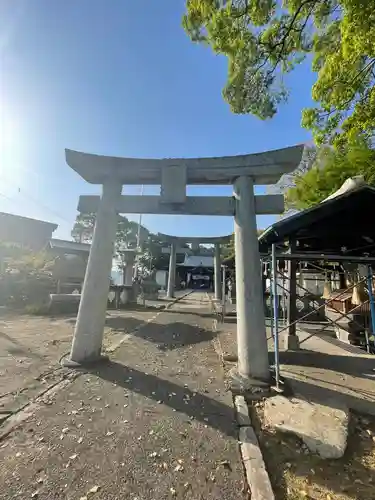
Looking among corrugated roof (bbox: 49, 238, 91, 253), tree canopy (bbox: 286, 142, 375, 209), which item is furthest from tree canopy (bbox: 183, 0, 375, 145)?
corrugated roof (bbox: 49, 238, 91, 253)

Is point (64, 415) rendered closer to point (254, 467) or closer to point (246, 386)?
point (254, 467)

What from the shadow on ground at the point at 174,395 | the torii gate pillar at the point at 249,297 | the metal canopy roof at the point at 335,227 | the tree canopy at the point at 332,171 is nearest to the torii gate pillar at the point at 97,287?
the shadow on ground at the point at 174,395

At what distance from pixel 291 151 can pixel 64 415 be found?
557 centimetres

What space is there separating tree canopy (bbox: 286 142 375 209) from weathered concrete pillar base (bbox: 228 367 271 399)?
6.49 metres

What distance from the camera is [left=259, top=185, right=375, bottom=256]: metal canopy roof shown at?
17.0 ft

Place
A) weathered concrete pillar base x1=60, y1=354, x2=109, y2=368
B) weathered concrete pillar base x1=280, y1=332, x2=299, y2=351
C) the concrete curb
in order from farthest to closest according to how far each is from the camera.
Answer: weathered concrete pillar base x1=280, y1=332, x2=299, y2=351 < weathered concrete pillar base x1=60, y1=354, x2=109, y2=368 < the concrete curb

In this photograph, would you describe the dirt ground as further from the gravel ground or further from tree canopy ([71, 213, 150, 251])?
tree canopy ([71, 213, 150, 251])

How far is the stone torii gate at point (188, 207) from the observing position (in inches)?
190

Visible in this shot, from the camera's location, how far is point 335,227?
5934 millimetres

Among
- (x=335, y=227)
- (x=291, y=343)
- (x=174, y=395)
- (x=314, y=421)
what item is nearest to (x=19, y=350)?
(x=174, y=395)

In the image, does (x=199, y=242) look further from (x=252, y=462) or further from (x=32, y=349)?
(x=252, y=462)

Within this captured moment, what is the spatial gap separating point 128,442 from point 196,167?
4675mm

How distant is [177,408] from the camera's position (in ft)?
12.4

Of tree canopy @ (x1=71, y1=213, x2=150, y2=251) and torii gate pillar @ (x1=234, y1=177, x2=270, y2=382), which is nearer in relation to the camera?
torii gate pillar @ (x1=234, y1=177, x2=270, y2=382)
